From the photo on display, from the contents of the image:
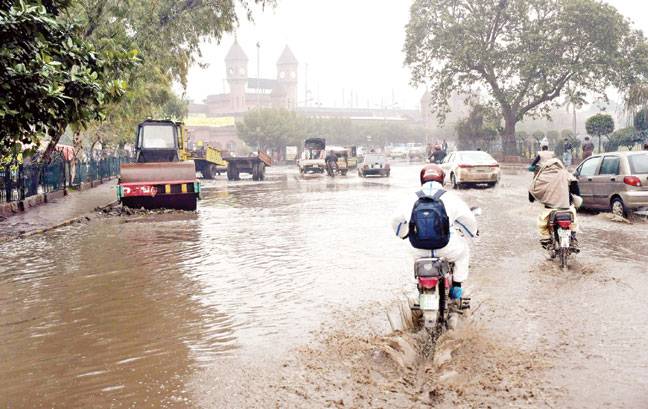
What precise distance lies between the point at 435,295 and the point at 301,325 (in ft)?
5.04

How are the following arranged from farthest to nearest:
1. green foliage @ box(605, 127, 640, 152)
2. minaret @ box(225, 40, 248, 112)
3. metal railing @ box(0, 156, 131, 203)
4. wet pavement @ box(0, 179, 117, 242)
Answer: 1. minaret @ box(225, 40, 248, 112)
2. green foliage @ box(605, 127, 640, 152)
3. metal railing @ box(0, 156, 131, 203)
4. wet pavement @ box(0, 179, 117, 242)

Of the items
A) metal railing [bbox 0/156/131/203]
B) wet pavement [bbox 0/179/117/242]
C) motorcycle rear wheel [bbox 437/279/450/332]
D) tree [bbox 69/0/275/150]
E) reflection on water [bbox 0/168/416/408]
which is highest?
tree [bbox 69/0/275/150]

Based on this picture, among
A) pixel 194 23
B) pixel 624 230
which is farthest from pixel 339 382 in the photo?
pixel 194 23

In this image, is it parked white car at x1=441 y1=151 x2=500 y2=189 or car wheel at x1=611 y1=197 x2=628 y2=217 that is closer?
car wheel at x1=611 y1=197 x2=628 y2=217

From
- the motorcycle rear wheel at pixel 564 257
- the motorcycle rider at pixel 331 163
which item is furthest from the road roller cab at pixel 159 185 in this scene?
the motorcycle rider at pixel 331 163

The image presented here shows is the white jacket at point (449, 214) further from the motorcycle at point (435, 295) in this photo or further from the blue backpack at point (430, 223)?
A: the motorcycle at point (435, 295)

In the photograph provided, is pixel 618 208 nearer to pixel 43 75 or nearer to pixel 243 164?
pixel 43 75

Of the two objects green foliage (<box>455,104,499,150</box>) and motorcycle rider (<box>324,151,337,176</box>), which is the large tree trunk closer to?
green foliage (<box>455,104,499,150</box>)

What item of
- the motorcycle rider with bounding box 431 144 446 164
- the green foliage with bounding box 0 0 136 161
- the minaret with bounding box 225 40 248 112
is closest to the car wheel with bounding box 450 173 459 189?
the motorcycle rider with bounding box 431 144 446 164

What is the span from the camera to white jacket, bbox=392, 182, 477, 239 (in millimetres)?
Result: 5469

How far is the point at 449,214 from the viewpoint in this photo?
550 cm

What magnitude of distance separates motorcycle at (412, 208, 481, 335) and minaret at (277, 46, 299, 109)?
14567 cm

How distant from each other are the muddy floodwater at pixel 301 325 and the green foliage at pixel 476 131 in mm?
42686

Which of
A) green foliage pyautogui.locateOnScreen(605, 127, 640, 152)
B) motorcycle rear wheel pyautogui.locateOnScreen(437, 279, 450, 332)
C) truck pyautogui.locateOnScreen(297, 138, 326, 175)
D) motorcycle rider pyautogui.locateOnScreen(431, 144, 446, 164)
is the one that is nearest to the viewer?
motorcycle rear wheel pyautogui.locateOnScreen(437, 279, 450, 332)
